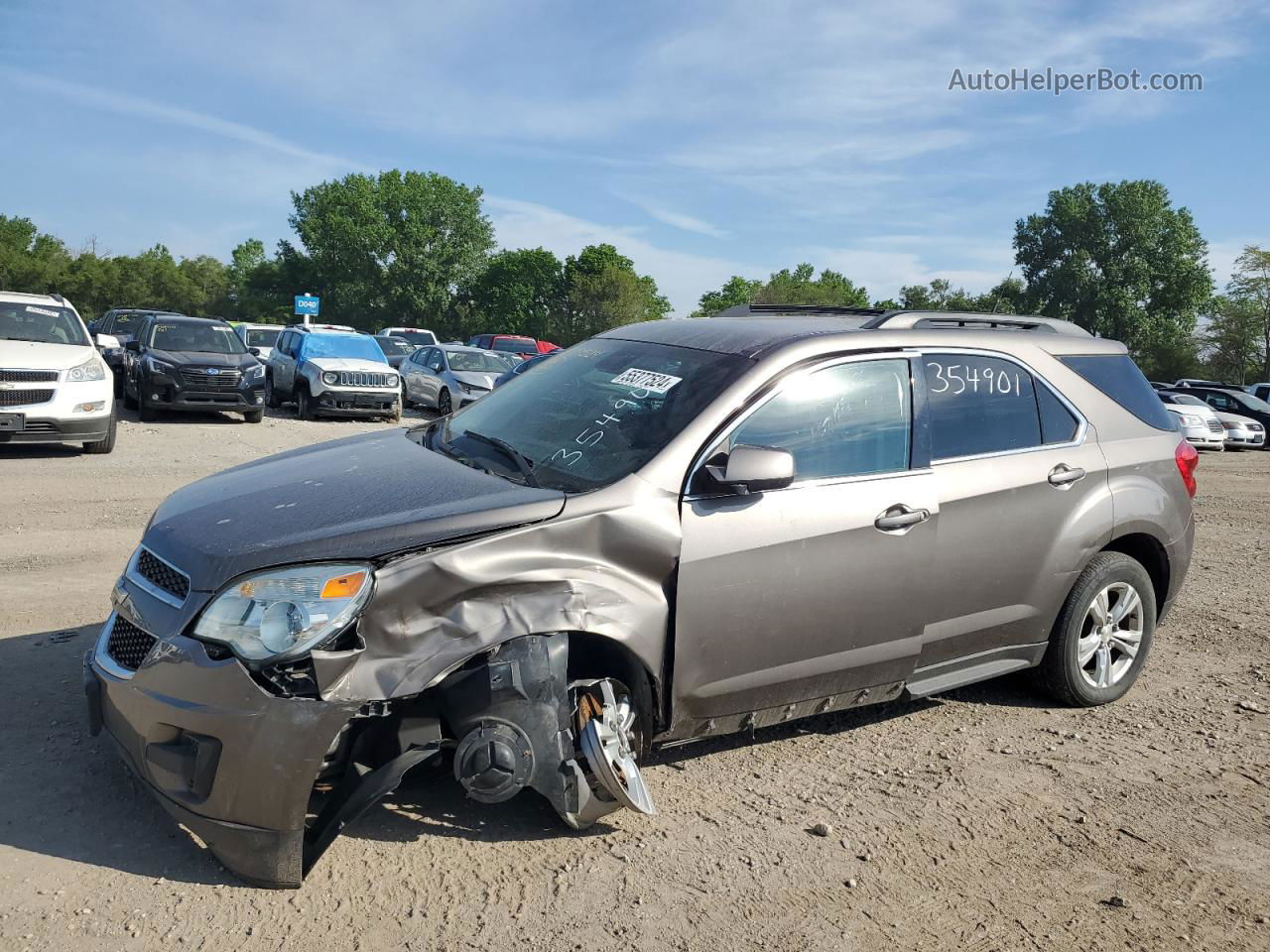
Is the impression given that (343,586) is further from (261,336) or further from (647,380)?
(261,336)

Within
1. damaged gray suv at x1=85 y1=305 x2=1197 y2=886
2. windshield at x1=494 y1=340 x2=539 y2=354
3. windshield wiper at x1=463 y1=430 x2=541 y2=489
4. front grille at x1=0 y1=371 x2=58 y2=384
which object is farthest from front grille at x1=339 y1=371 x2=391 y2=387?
windshield at x1=494 y1=340 x2=539 y2=354

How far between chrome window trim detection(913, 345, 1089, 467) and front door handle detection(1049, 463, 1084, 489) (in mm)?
105

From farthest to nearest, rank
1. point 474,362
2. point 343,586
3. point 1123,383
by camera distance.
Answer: point 474,362 < point 1123,383 < point 343,586

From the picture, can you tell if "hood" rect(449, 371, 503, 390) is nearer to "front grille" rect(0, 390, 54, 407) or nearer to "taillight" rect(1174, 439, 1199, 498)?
"front grille" rect(0, 390, 54, 407)

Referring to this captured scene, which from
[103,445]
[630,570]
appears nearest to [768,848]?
[630,570]

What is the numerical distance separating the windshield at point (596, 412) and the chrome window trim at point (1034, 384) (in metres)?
0.94

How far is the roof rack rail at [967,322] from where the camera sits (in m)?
4.24

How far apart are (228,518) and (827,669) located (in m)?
2.20

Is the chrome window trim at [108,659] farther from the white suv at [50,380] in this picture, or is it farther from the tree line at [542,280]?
the tree line at [542,280]

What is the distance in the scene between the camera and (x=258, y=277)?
283ft

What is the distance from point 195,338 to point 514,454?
14567 millimetres

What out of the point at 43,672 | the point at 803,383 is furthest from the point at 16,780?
the point at 803,383

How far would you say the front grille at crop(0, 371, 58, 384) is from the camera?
10.4 meters

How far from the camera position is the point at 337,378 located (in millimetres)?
17641
